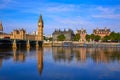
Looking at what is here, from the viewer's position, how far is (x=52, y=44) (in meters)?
141

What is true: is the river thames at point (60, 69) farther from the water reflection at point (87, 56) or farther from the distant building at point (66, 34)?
the distant building at point (66, 34)

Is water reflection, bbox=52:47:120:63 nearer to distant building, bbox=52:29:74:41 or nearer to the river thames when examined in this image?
the river thames

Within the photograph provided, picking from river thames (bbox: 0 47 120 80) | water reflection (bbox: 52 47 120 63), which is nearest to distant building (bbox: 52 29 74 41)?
water reflection (bbox: 52 47 120 63)

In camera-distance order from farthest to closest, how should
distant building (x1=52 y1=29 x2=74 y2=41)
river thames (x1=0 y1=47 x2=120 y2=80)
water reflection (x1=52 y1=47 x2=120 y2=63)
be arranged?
1. distant building (x1=52 y1=29 x2=74 y2=41)
2. water reflection (x1=52 y1=47 x2=120 y2=63)
3. river thames (x1=0 y1=47 x2=120 y2=80)

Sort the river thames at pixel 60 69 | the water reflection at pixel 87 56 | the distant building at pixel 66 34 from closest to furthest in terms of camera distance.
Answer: the river thames at pixel 60 69
the water reflection at pixel 87 56
the distant building at pixel 66 34

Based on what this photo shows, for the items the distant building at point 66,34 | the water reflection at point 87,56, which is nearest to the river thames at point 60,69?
the water reflection at point 87,56

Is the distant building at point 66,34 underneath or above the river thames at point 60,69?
above

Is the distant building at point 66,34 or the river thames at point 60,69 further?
the distant building at point 66,34

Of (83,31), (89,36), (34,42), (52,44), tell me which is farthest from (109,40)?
(34,42)

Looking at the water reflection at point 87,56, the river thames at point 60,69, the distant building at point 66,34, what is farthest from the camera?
the distant building at point 66,34

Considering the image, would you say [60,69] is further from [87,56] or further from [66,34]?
[66,34]

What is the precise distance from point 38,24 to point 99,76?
127m

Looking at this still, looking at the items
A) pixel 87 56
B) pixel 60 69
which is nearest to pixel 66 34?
pixel 87 56

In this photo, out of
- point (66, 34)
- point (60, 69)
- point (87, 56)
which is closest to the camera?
point (60, 69)
